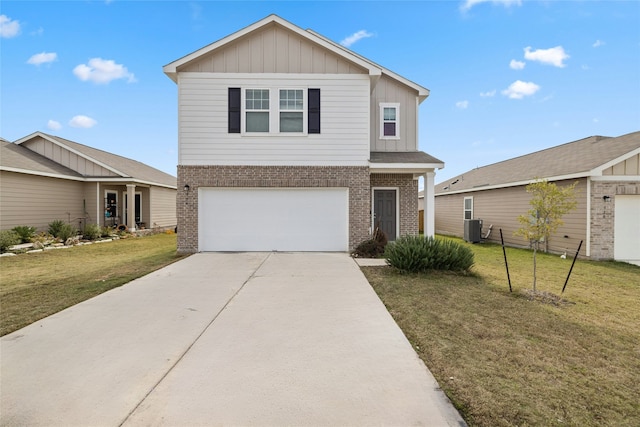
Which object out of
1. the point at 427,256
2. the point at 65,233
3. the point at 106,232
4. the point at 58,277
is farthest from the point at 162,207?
the point at 427,256

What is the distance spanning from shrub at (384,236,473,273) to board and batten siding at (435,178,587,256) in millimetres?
4574

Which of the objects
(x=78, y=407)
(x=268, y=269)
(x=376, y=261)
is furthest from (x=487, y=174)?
(x=78, y=407)

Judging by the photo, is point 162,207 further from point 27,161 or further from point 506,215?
point 506,215

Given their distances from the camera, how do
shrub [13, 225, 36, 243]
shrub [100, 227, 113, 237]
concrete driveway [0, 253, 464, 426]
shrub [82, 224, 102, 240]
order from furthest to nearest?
shrub [100, 227, 113, 237]
shrub [82, 224, 102, 240]
shrub [13, 225, 36, 243]
concrete driveway [0, 253, 464, 426]

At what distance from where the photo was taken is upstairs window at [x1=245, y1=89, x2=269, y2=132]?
10.9 meters

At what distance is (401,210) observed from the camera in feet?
41.9

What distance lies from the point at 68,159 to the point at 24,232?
5.79m

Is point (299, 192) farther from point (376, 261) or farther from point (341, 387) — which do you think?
point (341, 387)

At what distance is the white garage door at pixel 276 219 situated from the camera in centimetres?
1112

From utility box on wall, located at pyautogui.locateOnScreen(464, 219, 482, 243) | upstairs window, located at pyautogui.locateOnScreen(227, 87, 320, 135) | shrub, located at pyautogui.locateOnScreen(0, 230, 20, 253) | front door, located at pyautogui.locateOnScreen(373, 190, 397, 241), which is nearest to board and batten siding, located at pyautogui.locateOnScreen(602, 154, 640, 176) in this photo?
utility box on wall, located at pyautogui.locateOnScreen(464, 219, 482, 243)

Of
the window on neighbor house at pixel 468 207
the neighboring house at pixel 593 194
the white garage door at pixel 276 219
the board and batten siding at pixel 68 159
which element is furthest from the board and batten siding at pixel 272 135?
the window on neighbor house at pixel 468 207

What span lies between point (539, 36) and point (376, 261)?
10.7 meters

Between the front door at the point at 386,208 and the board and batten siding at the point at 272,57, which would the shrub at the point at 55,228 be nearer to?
the board and batten siding at the point at 272,57

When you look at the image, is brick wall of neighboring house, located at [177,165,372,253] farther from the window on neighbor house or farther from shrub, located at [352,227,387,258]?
the window on neighbor house
